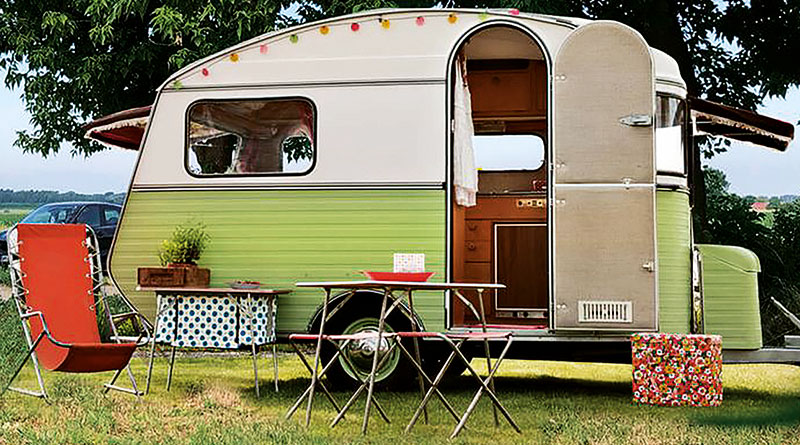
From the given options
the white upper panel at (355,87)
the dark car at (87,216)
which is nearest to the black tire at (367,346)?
the white upper panel at (355,87)

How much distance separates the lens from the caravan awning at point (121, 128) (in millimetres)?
7758

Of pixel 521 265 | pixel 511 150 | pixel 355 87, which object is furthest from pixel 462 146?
pixel 511 150

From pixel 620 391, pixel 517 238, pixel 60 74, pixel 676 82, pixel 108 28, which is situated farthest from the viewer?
pixel 60 74

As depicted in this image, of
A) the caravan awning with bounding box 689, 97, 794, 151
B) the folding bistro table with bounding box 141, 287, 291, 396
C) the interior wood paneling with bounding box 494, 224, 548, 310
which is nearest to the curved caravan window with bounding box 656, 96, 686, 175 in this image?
the caravan awning with bounding box 689, 97, 794, 151

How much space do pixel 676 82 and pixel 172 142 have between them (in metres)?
3.44

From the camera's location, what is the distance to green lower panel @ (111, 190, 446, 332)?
6750 millimetres

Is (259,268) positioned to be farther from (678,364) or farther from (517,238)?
(678,364)

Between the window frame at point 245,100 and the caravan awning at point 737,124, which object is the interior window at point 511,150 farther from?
the window frame at point 245,100

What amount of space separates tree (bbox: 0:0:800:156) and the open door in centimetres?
453

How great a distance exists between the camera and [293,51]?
6.94 m

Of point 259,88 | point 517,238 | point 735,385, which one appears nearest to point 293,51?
point 259,88

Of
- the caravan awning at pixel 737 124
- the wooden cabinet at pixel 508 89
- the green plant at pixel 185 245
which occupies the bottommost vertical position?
the green plant at pixel 185 245

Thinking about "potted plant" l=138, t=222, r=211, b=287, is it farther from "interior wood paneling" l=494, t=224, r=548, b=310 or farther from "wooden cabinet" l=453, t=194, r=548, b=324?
"interior wood paneling" l=494, t=224, r=548, b=310

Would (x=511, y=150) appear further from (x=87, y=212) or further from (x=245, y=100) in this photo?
(x=87, y=212)
